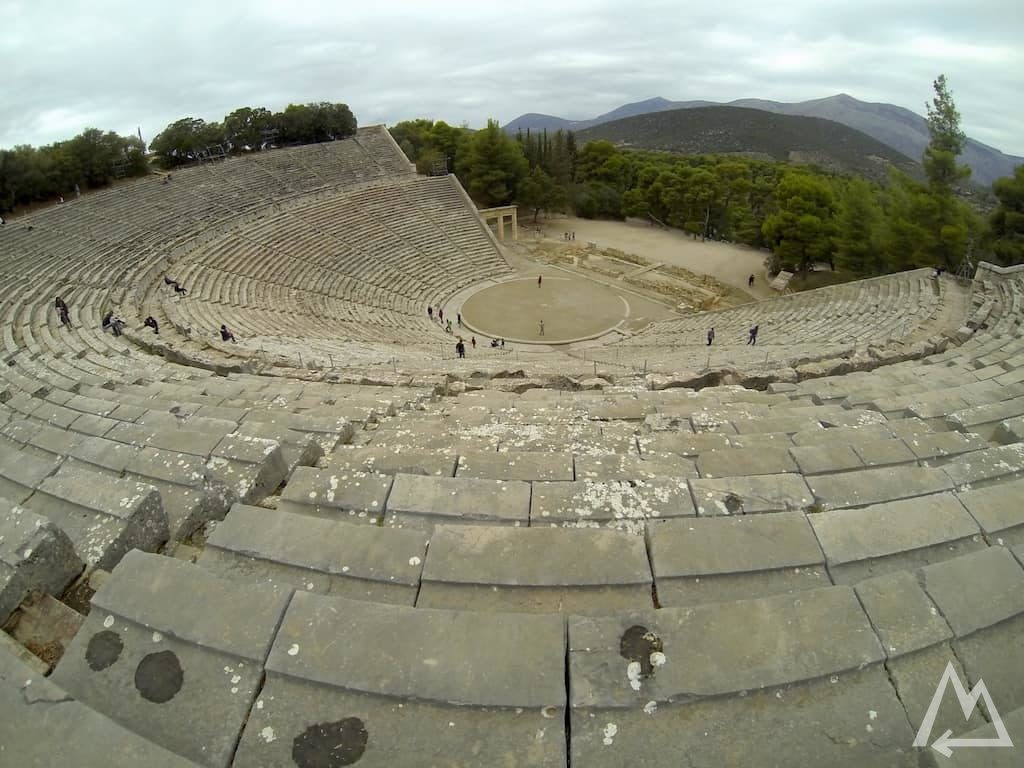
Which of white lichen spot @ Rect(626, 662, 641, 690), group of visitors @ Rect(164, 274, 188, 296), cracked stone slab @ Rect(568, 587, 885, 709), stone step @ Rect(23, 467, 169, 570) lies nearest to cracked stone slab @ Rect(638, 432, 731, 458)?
cracked stone slab @ Rect(568, 587, 885, 709)

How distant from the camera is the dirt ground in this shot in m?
30.8

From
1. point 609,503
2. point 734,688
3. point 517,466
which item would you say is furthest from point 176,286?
point 734,688

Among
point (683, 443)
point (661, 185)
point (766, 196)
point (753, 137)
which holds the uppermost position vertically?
point (753, 137)

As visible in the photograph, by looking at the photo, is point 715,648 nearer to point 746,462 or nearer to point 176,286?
point 746,462

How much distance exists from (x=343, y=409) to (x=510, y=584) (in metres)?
4.85

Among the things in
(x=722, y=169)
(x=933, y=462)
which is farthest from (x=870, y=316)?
(x=722, y=169)

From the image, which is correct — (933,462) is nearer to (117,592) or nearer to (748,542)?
(748,542)

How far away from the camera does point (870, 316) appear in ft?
55.9

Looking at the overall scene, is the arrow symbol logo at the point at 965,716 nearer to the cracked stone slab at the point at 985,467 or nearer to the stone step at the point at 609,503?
the stone step at the point at 609,503

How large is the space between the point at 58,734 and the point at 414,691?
1275mm

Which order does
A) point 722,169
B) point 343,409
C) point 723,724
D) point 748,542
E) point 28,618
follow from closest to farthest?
point 723,724 < point 28,618 < point 748,542 < point 343,409 < point 722,169

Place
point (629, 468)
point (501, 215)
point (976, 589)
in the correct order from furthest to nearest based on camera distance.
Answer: point (501, 215)
point (629, 468)
point (976, 589)

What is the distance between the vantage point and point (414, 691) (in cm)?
209

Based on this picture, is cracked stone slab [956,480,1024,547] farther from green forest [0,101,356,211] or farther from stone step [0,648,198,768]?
green forest [0,101,356,211]
